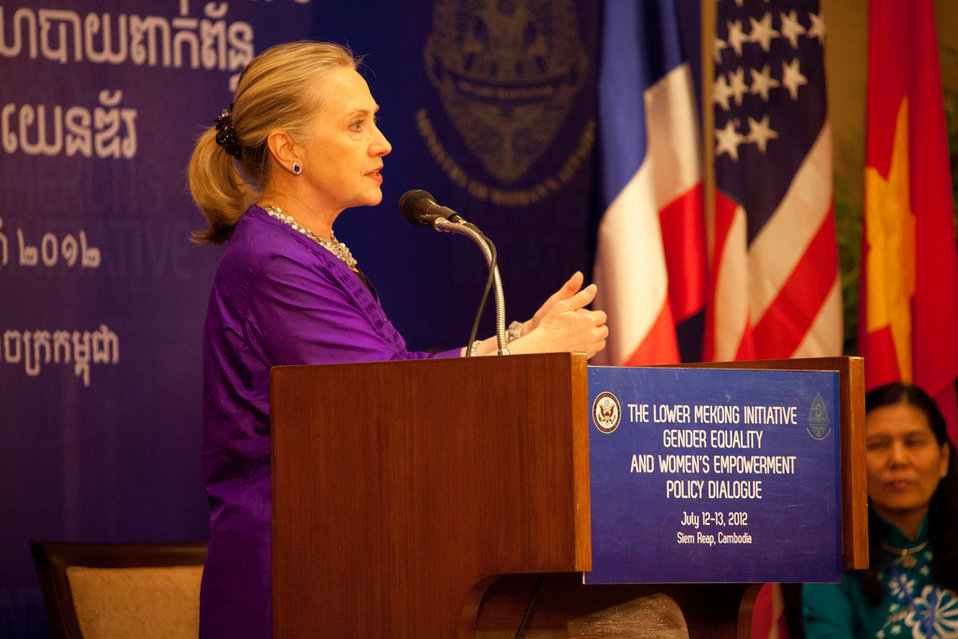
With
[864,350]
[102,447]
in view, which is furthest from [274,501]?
[864,350]

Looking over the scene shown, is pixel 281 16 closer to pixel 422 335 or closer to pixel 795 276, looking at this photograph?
pixel 422 335

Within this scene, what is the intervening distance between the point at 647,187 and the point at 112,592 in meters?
2.08

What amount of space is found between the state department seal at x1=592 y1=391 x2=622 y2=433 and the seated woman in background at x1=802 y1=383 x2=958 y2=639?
2.01 m

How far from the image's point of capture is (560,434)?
1.65m

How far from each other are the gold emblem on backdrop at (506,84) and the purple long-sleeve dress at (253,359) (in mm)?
2077

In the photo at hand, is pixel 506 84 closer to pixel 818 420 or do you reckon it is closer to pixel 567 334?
pixel 567 334

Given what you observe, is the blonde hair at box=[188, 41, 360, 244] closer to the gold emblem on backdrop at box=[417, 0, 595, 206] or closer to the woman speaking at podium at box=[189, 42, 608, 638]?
the woman speaking at podium at box=[189, 42, 608, 638]

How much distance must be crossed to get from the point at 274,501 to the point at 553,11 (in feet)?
9.51

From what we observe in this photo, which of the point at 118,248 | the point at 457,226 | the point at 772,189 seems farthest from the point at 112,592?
the point at 772,189

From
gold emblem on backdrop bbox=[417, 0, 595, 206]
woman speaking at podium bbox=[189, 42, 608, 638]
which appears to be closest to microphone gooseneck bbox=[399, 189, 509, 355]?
woman speaking at podium bbox=[189, 42, 608, 638]

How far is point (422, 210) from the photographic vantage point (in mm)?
2266

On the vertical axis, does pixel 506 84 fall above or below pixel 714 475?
above

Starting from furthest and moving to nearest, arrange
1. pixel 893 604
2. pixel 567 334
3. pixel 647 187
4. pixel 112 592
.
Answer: pixel 647 187
pixel 893 604
pixel 112 592
pixel 567 334

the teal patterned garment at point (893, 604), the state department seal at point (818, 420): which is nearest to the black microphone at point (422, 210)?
the state department seal at point (818, 420)
